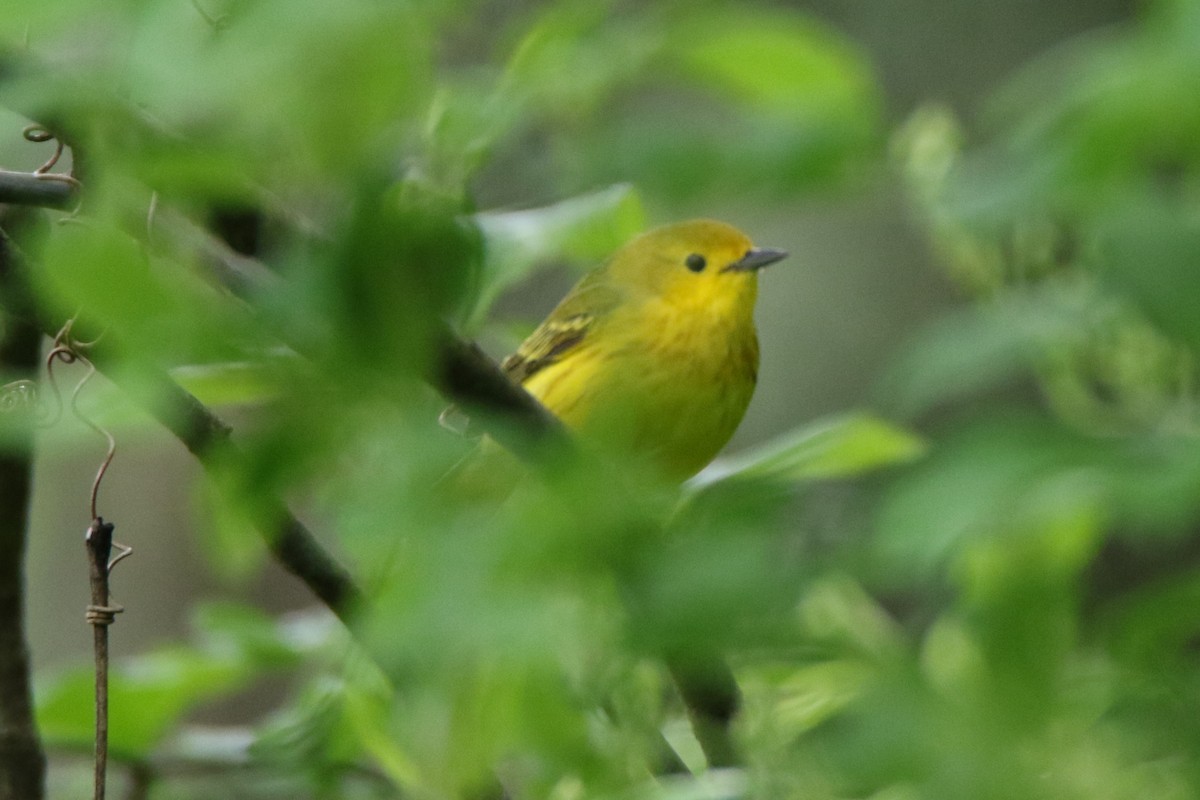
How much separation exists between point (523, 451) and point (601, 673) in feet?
0.53

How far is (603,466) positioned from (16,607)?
1.63 m

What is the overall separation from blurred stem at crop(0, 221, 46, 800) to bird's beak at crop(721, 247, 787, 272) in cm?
204

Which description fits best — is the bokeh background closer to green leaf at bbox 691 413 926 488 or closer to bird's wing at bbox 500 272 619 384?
bird's wing at bbox 500 272 619 384

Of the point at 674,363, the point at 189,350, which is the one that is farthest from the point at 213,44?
the point at 674,363

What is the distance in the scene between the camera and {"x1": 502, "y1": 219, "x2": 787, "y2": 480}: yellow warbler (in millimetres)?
3541

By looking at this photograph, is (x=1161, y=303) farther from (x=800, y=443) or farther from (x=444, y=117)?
(x=800, y=443)

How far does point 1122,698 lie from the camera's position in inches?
33.6

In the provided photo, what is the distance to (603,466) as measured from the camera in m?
0.78

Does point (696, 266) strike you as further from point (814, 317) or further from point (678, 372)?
point (814, 317)

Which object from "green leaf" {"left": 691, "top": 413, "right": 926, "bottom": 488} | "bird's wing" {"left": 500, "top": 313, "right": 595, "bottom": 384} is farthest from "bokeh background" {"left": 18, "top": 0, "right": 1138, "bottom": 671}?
"green leaf" {"left": 691, "top": 413, "right": 926, "bottom": 488}

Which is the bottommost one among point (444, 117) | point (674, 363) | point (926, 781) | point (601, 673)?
point (926, 781)

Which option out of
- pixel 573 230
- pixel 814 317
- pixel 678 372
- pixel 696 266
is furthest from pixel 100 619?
pixel 814 317

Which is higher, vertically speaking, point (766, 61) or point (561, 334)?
point (561, 334)

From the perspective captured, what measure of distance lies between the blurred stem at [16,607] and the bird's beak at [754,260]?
6.70ft
